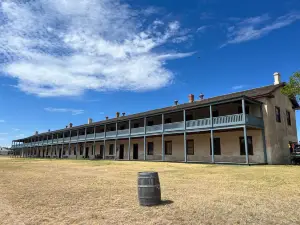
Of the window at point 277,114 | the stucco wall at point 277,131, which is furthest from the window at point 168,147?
the window at point 277,114

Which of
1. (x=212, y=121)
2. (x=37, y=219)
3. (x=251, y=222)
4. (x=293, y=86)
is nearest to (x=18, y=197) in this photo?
(x=37, y=219)

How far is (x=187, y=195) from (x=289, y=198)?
2608mm

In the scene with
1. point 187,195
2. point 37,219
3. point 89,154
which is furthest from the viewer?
point 89,154

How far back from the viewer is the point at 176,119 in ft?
90.3

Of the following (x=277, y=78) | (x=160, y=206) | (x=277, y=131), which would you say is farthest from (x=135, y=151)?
(x=160, y=206)

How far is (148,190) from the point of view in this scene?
5.98 metres

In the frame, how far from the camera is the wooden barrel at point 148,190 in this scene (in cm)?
592

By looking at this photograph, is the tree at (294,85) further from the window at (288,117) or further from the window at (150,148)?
the window at (150,148)

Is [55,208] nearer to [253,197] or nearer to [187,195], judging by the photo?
[187,195]

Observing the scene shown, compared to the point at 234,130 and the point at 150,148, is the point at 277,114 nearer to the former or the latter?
the point at 234,130

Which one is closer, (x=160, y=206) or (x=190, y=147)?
(x=160, y=206)

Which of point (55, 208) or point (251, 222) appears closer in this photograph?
point (251, 222)

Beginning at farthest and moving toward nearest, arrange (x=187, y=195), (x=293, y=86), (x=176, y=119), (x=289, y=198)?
(x=176, y=119)
(x=293, y=86)
(x=187, y=195)
(x=289, y=198)

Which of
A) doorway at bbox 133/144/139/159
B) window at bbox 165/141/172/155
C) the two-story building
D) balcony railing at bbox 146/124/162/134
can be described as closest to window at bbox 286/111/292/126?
the two-story building
